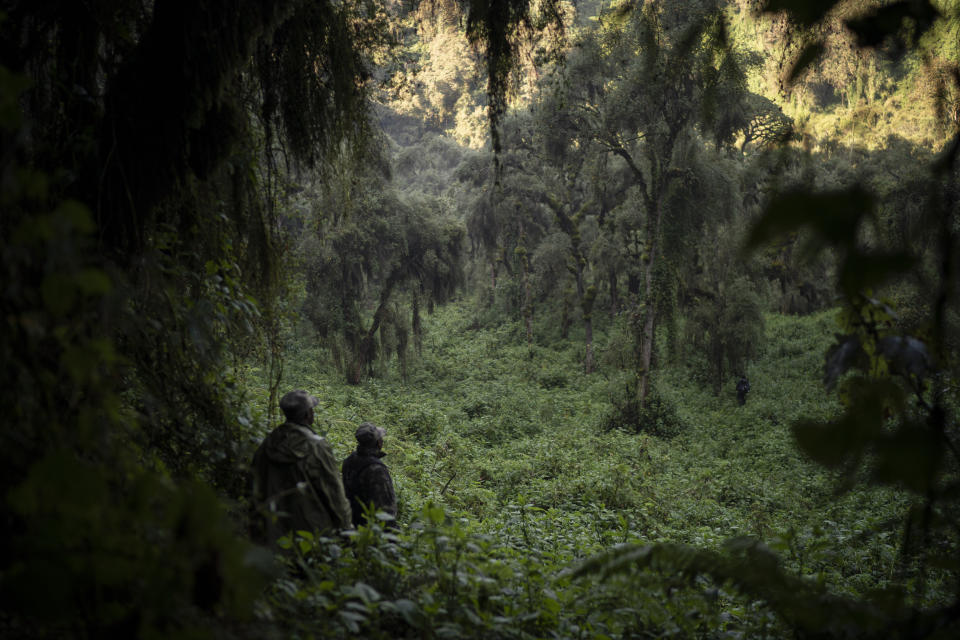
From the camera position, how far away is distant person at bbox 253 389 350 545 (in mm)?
3180

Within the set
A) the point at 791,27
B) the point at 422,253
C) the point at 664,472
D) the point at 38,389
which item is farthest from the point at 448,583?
the point at 422,253

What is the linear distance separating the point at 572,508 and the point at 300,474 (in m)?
4.81

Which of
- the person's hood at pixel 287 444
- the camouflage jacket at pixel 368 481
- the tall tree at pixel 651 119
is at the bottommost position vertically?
the camouflage jacket at pixel 368 481

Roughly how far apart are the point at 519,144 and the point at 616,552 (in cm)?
2039

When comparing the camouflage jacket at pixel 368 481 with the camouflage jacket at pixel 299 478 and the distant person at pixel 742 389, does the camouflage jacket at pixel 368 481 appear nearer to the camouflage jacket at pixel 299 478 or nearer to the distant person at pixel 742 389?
the camouflage jacket at pixel 299 478

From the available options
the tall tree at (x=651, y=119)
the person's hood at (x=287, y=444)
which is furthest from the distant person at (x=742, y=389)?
the person's hood at (x=287, y=444)

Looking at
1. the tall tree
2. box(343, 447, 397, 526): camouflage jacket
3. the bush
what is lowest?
the bush

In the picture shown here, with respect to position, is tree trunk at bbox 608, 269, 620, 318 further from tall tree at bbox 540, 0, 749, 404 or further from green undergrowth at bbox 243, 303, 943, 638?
tall tree at bbox 540, 0, 749, 404

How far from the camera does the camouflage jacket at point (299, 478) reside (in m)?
3.18

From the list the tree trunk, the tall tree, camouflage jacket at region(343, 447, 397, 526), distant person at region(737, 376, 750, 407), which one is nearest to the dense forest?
camouflage jacket at region(343, 447, 397, 526)

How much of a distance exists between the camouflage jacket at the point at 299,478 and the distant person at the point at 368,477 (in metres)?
0.58

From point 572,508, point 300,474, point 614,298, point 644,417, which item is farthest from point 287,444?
point 614,298

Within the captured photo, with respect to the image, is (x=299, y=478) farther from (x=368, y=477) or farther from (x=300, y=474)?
(x=368, y=477)

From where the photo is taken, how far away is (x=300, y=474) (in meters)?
3.19
